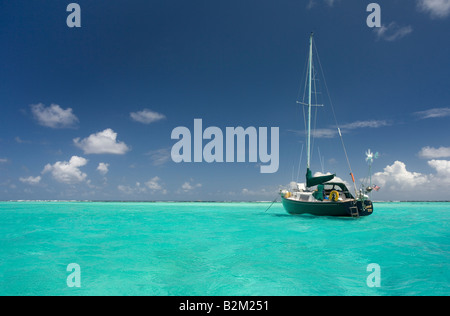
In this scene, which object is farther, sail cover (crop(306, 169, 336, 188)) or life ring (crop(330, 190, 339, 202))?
sail cover (crop(306, 169, 336, 188))

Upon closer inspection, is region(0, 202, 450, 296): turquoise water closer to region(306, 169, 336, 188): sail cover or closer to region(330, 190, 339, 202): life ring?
region(330, 190, 339, 202): life ring

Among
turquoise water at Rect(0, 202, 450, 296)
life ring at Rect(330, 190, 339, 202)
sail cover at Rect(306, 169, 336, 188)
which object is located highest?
sail cover at Rect(306, 169, 336, 188)

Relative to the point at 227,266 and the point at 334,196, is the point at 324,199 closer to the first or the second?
the point at 334,196

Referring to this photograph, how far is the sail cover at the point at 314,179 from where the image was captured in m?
32.3

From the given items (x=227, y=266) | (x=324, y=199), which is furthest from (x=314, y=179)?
(x=227, y=266)

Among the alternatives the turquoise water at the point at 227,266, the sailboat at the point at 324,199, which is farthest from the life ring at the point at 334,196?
the turquoise water at the point at 227,266

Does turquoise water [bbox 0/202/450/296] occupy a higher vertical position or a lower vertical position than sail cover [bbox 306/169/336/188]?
lower

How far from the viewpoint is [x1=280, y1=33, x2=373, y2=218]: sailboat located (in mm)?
31044

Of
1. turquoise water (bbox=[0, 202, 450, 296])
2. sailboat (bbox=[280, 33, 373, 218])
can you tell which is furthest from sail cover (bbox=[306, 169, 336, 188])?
turquoise water (bbox=[0, 202, 450, 296])

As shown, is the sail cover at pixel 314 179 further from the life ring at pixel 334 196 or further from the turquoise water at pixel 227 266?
the turquoise water at pixel 227 266
